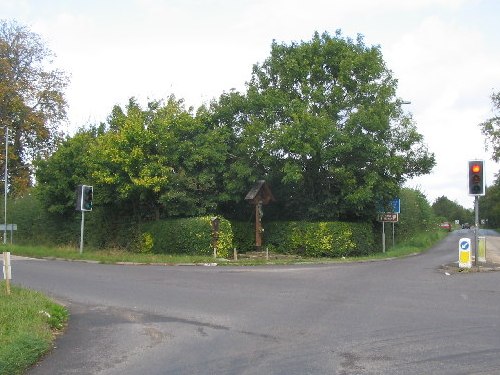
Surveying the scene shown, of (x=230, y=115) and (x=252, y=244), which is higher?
(x=230, y=115)

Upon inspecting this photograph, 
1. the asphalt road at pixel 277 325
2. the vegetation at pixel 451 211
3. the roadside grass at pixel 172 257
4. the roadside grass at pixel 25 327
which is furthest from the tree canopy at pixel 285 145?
the vegetation at pixel 451 211

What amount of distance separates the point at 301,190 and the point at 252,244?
13.8 feet

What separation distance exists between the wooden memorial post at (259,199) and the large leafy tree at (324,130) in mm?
650

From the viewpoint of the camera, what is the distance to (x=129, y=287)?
Answer: 1551cm

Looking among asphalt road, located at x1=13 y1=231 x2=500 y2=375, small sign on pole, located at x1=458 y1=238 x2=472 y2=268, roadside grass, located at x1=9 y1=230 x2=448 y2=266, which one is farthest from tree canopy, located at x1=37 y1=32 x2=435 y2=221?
asphalt road, located at x1=13 y1=231 x2=500 y2=375

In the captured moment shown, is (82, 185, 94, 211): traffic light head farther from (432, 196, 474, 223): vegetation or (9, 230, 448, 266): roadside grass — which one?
(432, 196, 474, 223): vegetation

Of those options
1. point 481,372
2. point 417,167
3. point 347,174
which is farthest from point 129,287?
point 417,167

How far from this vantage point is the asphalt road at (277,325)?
7469mm

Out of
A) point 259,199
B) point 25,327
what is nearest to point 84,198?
point 259,199

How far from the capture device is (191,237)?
92.4 ft

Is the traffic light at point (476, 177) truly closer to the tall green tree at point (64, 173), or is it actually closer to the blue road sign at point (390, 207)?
the blue road sign at point (390, 207)

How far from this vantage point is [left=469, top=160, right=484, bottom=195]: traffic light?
20.4 m

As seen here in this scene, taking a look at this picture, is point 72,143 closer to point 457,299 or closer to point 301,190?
point 301,190

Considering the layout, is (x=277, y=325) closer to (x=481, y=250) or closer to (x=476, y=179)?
(x=476, y=179)
